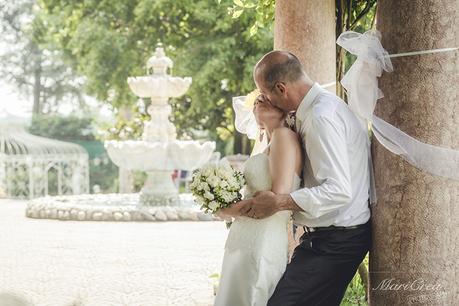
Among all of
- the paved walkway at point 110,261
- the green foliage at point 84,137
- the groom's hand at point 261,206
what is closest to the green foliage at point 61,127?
the green foliage at point 84,137

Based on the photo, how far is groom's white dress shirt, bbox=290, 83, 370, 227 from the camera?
3.25 metres

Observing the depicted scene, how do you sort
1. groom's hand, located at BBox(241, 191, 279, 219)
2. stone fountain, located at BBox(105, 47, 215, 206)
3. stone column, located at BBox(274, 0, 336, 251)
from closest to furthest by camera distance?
groom's hand, located at BBox(241, 191, 279, 219) → stone column, located at BBox(274, 0, 336, 251) → stone fountain, located at BBox(105, 47, 215, 206)

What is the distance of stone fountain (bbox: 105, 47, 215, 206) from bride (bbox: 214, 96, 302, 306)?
38.2 feet

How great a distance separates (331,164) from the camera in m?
3.24

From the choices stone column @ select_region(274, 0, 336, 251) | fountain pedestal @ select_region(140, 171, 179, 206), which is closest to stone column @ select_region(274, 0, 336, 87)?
stone column @ select_region(274, 0, 336, 251)

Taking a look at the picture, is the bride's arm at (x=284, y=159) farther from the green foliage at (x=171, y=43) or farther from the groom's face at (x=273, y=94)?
the green foliage at (x=171, y=43)

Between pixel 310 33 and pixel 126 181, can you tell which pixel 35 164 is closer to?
pixel 126 181

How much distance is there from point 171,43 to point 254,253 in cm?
1773

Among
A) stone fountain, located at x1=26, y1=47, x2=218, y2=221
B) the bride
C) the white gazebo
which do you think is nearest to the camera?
the bride

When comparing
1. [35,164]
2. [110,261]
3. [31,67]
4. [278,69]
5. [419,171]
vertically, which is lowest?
[110,261]

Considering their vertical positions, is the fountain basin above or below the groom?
above

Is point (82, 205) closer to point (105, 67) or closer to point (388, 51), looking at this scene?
point (105, 67)

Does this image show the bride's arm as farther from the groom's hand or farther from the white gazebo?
the white gazebo

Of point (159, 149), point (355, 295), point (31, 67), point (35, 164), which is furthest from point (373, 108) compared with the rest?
point (31, 67)
